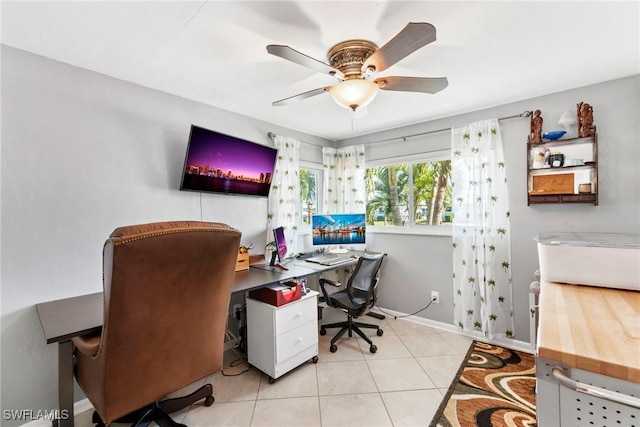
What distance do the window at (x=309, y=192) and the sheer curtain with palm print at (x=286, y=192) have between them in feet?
1.13

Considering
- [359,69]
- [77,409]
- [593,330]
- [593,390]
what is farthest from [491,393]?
[77,409]

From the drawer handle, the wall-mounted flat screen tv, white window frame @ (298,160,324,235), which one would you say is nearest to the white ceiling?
the wall-mounted flat screen tv

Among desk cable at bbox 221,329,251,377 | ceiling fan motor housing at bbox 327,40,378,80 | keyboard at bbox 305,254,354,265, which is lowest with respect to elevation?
desk cable at bbox 221,329,251,377

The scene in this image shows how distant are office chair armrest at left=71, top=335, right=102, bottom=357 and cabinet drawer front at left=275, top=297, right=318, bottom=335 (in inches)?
41.7

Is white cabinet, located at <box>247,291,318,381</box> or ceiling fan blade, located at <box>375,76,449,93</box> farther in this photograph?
white cabinet, located at <box>247,291,318,381</box>

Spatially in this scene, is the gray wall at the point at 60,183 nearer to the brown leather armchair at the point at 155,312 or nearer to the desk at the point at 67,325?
the desk at the point at 67,325

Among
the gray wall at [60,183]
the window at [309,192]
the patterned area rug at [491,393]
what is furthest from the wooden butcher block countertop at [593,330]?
the window at [309,192]

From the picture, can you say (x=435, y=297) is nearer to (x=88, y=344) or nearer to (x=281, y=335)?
(x=281, y=335)

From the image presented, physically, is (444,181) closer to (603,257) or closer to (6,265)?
(603,257)

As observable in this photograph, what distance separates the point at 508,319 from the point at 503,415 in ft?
3.53

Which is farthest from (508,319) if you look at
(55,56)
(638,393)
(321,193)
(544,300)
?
(55,56)

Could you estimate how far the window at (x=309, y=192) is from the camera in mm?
3523

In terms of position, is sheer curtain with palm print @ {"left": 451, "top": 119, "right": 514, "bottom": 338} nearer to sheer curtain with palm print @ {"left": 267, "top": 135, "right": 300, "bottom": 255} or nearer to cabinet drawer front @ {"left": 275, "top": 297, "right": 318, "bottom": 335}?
cabinet drawer front @ {"left": 275, "top": 297, "right": 318, "bottom": 335}

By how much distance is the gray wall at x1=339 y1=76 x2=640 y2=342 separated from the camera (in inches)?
80.6
